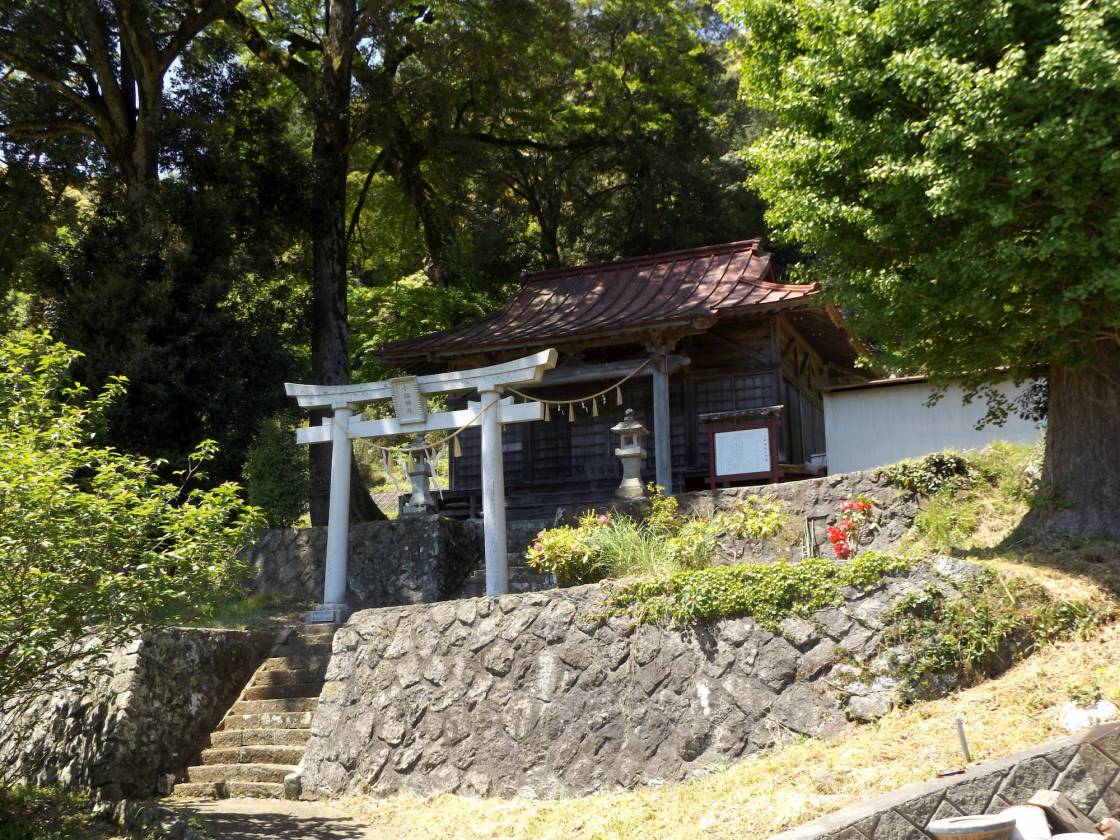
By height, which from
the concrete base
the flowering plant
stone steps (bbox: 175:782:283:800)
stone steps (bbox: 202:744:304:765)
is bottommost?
stone steps (bbox: 175:782:283:800)

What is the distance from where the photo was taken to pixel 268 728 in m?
11.2

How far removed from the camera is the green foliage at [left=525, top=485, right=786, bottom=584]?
10.1m

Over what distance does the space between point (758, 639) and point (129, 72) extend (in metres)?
16.0

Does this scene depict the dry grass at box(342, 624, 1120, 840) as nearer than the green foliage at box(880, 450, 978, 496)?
Yes

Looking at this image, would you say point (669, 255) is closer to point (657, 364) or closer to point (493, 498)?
point (657, 364)

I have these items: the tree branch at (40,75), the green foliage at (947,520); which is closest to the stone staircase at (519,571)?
the green foliage at (947,520)

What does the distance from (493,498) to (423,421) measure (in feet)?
5.89

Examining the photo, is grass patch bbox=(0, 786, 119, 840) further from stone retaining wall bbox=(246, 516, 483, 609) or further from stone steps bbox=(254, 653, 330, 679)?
stone retaining wall bbox=(246, 516, 483, 609)

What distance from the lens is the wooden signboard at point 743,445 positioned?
14.9 metres

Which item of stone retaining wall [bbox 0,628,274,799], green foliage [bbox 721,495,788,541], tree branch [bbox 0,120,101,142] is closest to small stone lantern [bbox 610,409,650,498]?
green foliage [bbox 721,495,788,541]

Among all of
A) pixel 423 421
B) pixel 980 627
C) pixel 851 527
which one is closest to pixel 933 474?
pixel 851 527

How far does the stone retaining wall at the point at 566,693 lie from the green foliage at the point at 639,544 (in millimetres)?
807

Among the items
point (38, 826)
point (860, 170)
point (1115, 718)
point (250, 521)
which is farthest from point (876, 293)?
point (38, 826)

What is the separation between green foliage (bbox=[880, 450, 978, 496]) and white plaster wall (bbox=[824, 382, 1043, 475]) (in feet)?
15.8
